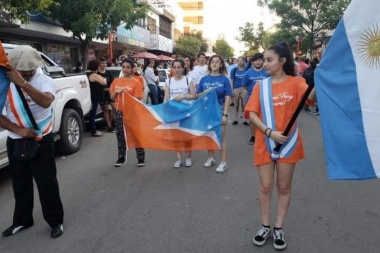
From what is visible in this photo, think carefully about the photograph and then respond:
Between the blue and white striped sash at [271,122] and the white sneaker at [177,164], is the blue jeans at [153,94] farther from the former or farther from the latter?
the blue and white striped sash at [271,122]

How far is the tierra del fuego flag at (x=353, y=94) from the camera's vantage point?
8.58ft

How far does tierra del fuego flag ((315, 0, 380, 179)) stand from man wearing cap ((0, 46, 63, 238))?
8.06 feet

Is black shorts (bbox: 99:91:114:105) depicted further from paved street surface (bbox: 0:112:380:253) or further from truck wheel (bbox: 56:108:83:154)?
paved street surface (bbox: 0:112:380:253)

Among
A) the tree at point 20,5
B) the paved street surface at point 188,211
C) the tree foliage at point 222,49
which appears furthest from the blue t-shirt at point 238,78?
the tree foliage at point 222,49

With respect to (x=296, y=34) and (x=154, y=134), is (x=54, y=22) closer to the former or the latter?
(x=154, y=134)

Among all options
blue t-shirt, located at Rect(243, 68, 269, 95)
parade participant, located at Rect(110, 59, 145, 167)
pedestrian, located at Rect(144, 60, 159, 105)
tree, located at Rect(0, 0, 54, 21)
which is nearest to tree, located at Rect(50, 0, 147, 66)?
pedestrian, located at Rect(144, 60, 159, 105)

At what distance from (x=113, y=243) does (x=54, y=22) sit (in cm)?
1556

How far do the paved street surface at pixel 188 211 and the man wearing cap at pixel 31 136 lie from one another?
19cm

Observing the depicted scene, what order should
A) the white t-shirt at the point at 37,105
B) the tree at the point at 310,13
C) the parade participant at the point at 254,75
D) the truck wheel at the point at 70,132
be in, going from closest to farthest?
the white t-shirt at the point at 37,105, the truck wheel at the point at 70,132, the parade participant at the point at 254,75, the tree at the point at 310,13

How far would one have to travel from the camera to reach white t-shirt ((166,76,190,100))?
6.23 m

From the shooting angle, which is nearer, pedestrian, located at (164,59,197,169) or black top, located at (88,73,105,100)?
pedestrian, located at (164,59,197,169)

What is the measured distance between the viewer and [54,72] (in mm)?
7367

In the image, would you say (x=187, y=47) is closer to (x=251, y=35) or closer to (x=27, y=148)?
(x=251, y=35)

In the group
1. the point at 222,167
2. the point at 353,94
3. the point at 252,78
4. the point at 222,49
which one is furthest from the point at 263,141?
the point at 222,49
